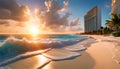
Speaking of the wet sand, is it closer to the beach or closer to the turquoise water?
the beach

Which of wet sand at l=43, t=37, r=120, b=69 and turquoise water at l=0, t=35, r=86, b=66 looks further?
turquoise water at l=0, t=35, r=86, b=66

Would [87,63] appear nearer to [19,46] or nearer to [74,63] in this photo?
[74,63]

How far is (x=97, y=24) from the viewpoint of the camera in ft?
399

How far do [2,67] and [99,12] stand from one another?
126 metres

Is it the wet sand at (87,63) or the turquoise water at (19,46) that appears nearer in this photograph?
the wet sand at (87,63)

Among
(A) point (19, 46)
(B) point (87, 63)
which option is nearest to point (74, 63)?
(B) point (87, 63)

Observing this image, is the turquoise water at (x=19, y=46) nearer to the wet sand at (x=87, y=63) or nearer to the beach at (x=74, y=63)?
the beach at (x=74, y=63)

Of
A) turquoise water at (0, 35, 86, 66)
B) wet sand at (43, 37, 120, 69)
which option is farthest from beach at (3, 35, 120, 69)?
turquoise water at (0, 35, 86, 66)

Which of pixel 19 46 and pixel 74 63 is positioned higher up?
pixel 19 46

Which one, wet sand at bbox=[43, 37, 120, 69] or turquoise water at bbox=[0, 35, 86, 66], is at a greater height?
turquoise water at bbox=[0, 35, 86, 66]

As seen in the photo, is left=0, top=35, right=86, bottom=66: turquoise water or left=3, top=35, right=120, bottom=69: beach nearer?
left=3, top=35, right=120, bottom=69: beach

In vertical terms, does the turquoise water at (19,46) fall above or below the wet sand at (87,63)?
above

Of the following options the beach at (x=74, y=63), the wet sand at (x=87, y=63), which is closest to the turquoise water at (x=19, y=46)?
the beach at (x=74, y=63)

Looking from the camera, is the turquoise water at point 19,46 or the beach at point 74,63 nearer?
the beach at point 74,63
